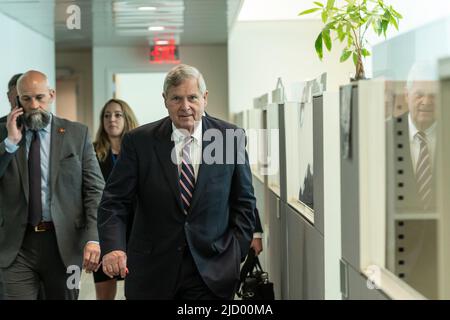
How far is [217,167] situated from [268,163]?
Answer: 233cm

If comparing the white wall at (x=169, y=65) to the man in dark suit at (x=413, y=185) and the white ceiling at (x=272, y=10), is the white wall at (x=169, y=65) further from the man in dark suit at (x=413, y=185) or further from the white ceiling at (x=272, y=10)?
the man in dark suit at (x=413, y=185)

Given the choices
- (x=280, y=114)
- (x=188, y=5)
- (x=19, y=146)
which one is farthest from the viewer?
(x=188, y=5)

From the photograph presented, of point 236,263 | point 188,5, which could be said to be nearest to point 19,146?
point 236,263

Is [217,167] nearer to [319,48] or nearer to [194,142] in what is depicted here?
[194,142]

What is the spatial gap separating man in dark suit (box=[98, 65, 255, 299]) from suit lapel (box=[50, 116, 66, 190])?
0.74 metres

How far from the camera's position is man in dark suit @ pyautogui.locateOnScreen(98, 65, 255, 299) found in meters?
3.25

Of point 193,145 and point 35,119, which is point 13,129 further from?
point 193,145

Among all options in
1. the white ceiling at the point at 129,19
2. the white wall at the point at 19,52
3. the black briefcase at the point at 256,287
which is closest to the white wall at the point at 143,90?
the white ceiling at the point at 129,19

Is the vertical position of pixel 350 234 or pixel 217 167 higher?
pixel 217 167

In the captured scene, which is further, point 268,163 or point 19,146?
point 268,163

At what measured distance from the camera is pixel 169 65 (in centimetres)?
1173

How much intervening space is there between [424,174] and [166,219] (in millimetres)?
1357

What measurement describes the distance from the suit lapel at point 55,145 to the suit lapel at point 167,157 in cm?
87
